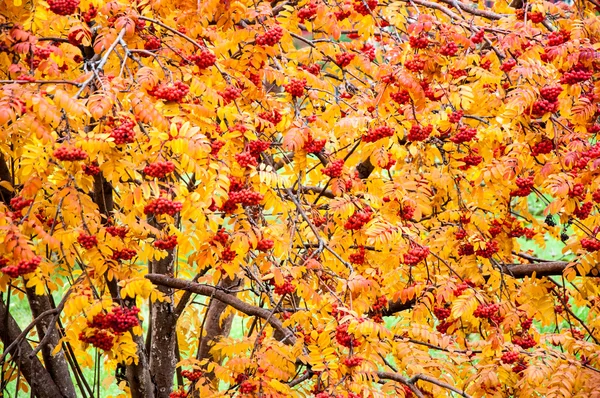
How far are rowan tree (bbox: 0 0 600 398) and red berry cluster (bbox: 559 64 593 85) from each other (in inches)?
0.6

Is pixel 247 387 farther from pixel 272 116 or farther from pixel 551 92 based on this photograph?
pixel 551 92

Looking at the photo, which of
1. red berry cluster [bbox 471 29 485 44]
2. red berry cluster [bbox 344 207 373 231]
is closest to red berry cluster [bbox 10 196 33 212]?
red berry cluster [bbox 344 207 373 231]

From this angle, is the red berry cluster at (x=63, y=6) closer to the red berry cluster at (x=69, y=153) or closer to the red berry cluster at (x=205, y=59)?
the red berry cluster at (x=205, y=59)

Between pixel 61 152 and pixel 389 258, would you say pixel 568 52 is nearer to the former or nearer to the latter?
pixel 389 258

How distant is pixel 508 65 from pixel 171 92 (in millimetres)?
1988

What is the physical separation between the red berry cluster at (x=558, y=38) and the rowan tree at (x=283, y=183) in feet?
0.04

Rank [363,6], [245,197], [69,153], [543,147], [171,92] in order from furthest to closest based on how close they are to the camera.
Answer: [363,6], [543,147], [245,197], [171,92], [69,153]

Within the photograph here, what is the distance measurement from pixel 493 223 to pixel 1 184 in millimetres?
3090

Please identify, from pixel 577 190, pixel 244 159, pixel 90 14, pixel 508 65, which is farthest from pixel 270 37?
pixel 577 190

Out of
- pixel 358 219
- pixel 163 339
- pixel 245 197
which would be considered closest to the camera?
pixel 245 197

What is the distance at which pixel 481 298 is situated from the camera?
13.0 feet

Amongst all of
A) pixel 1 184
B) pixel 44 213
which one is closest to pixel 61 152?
pixel 44 213

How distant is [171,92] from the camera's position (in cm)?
317

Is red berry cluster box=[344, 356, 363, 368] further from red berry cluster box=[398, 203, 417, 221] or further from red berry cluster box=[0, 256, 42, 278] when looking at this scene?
red berry cluster box=[0, 256, 42, 278]
